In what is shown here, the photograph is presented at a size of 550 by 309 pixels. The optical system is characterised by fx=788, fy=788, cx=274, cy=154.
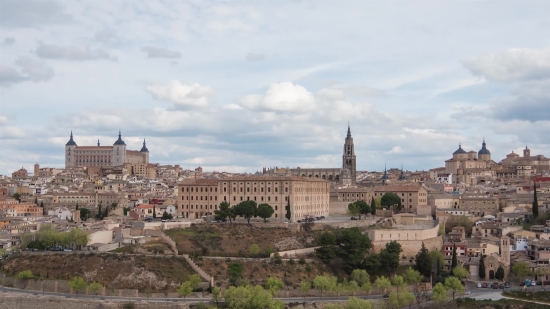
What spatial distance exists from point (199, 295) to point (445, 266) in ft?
68.5

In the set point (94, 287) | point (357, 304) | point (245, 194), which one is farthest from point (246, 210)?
point (357, 304)

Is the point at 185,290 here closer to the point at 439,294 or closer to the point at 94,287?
the point at 94,287

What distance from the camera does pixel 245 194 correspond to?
78625 millimetres

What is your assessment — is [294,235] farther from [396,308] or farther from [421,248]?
[396,308]

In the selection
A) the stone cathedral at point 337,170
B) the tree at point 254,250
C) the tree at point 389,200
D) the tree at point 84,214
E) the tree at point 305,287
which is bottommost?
the tree at point 305,287

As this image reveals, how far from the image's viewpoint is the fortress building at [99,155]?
166 metres

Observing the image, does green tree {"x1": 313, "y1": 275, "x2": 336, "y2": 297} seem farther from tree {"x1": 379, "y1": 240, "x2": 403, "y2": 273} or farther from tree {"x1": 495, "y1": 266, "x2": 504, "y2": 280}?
tree {"x1": 495, "y1": 266, "x2": 504, "y2": 280}

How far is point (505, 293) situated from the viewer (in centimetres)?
5578

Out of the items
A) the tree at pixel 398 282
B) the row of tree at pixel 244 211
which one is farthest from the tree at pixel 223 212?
the tree at pixel 398 282

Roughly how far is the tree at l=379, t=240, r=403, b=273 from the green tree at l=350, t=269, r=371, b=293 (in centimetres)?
321

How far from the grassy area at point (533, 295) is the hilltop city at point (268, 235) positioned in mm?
4145

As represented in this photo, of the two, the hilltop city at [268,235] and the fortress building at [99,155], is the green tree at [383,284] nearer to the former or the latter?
the hilltop city at [268,235]

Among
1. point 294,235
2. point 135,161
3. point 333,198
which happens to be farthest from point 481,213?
point 135,161

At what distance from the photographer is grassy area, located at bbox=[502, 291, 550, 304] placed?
5447cm
